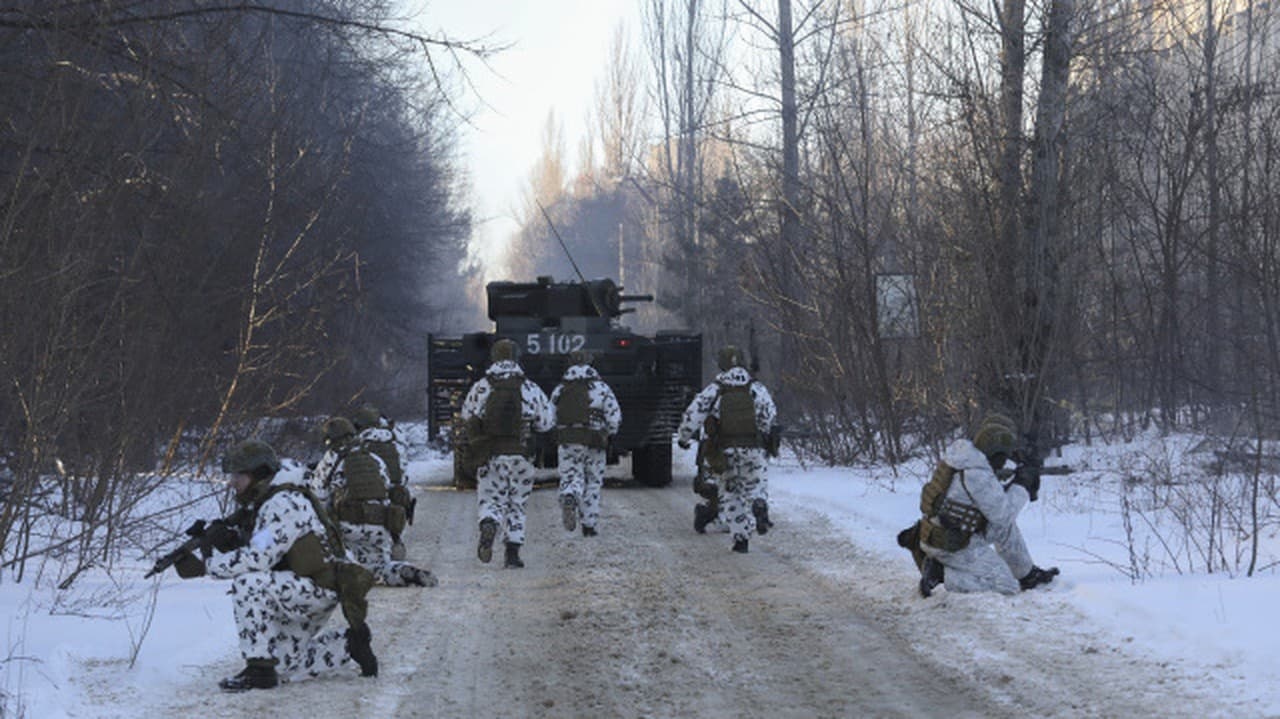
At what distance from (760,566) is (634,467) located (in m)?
8.08

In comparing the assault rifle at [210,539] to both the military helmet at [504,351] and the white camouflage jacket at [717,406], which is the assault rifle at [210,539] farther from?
the white camouflage jacket at [717,406]

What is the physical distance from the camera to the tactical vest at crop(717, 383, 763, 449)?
1232cm

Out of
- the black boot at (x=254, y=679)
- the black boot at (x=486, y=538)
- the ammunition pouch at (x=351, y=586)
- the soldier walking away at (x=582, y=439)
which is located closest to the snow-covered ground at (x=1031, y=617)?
the black boot at (x=254, y=679)

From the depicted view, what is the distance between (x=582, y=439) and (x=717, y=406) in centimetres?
137

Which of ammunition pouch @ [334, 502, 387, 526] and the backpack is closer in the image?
the backpack

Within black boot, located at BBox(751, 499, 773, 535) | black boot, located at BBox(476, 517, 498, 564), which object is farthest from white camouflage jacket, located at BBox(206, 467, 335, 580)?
black boot, located at BBox(751, 499, 773, 535)

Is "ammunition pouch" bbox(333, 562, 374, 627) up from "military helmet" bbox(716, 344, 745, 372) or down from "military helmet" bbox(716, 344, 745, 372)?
down

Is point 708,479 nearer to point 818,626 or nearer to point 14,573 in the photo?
point 818,626

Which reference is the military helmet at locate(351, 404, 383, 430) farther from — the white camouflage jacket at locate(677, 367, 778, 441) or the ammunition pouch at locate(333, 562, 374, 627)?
the ammunition pouch at locate(333, 562, 374, 627)

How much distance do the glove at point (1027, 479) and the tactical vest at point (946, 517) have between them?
0.47 metres

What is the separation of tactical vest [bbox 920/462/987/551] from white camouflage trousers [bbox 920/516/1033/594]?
3.1 inches

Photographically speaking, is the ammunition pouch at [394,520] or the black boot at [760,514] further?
the black boot at [760,514]

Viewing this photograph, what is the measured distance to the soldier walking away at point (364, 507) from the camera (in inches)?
391

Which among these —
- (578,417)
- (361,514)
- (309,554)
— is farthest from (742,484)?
(309,554)
